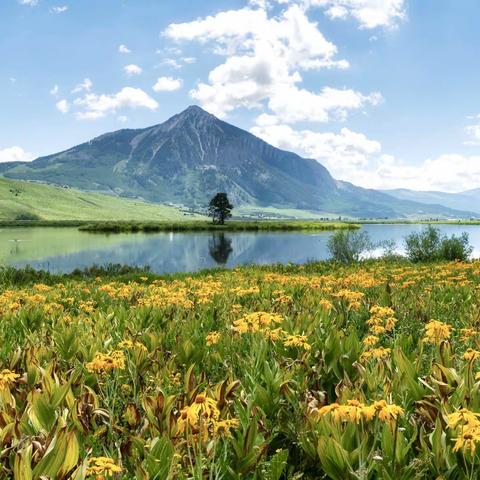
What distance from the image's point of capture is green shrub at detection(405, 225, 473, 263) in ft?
94.7

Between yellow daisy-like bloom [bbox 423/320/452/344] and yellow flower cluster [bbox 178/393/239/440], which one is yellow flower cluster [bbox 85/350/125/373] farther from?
yellow daisy-like bloom [bbox 423/320/452/344]

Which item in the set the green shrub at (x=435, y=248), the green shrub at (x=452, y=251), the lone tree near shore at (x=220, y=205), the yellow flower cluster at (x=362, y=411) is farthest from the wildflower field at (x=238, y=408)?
the lone tree near shore at (x=220, y=205)

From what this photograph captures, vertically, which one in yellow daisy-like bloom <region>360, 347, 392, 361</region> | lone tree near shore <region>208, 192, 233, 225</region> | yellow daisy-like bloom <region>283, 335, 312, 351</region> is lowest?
yellow daisy-like bloom <region>360, 347, 392, 361</region>

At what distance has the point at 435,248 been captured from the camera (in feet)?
104

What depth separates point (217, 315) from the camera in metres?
7.04

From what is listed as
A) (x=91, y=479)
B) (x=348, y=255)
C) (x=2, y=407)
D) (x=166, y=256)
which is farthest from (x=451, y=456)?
(x=166, y=256)

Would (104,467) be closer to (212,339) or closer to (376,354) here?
(376,354)

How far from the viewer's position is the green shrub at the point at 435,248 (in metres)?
28.9

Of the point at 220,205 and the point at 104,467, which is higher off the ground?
the point at 220,205

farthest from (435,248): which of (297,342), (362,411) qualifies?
(362,411)

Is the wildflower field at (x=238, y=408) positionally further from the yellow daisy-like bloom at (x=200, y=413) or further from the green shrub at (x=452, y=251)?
the green shrub at (x=452, y=251)

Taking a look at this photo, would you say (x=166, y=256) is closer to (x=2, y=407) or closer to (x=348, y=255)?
(x=348, y=255)

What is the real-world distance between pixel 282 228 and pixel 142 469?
157 metres

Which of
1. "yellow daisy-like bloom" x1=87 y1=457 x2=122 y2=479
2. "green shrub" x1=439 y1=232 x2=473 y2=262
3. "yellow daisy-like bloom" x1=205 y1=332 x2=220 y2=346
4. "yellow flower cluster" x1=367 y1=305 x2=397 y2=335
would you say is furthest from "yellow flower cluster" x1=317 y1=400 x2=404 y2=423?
"green shrub" x1=439 y1=232 x2=473 y2=262
